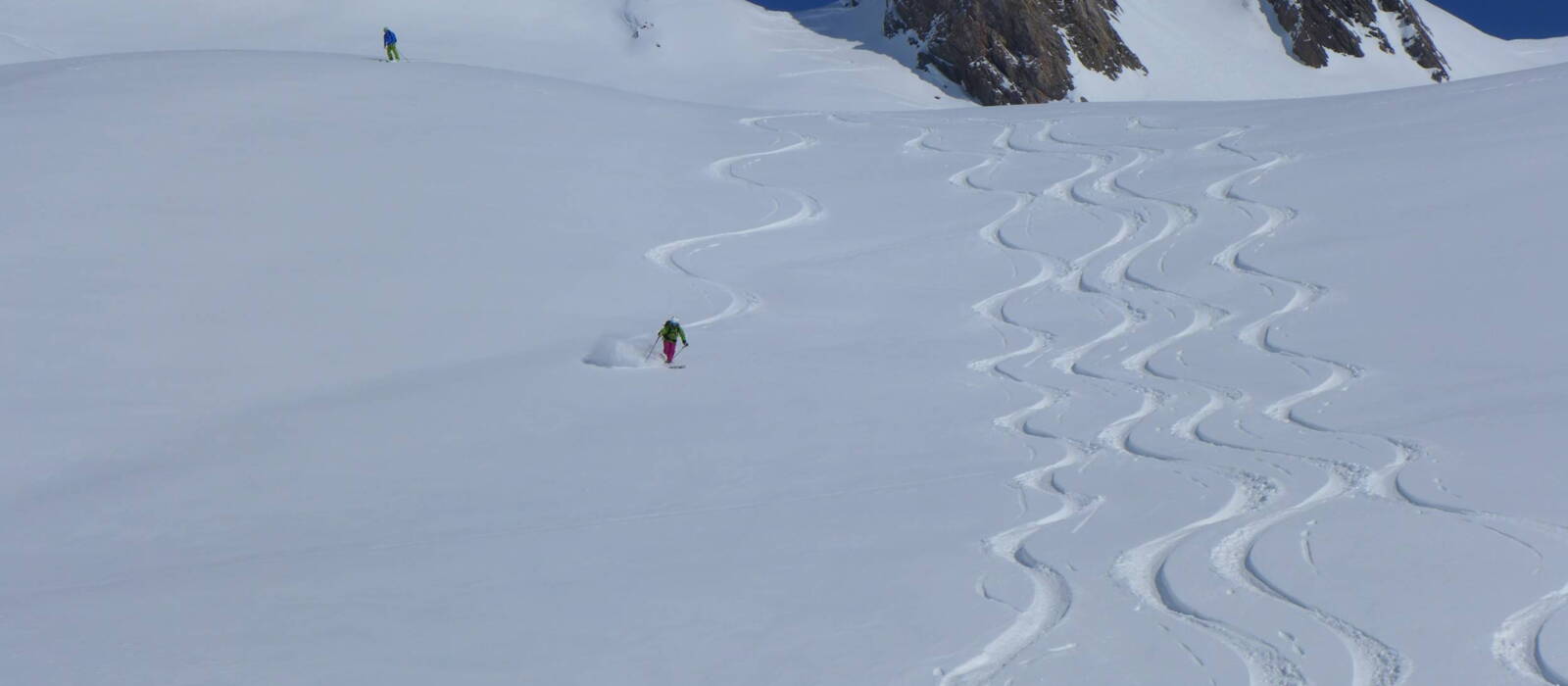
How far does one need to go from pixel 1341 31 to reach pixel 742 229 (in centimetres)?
4948

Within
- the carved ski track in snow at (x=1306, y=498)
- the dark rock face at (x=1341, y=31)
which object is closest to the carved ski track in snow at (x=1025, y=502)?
the carved ski track in snow at (x=1306, y=498)

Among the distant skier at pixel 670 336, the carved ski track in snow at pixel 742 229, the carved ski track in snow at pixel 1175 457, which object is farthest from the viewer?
the carved ski track in snow at pixel 742 229

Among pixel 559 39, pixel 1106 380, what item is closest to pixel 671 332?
→ pixel 1106 380

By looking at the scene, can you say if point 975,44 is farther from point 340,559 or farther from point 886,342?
point 340,559

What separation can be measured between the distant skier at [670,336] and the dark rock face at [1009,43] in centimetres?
3935

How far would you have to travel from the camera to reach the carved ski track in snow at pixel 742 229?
38.4 ft

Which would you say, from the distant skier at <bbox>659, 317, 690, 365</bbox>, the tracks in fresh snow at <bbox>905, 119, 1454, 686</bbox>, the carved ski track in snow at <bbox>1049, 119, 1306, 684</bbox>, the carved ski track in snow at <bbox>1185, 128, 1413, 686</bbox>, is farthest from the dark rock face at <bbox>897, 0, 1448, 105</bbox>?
the distant skier at <bbox>659, 317, 690, 365</bbox>

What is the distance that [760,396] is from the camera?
919cm

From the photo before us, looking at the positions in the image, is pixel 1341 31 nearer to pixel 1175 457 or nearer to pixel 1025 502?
pixel 1175 457

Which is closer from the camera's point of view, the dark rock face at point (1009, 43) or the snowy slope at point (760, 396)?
the snowy slope at point (760, 396)

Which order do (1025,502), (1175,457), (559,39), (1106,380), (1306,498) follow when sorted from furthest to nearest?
(559,39) < (1106,380) < (1175,457) < (1025,502) < (1306,498)

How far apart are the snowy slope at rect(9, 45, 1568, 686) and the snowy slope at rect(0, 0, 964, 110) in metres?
20.6

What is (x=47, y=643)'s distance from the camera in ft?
16.9

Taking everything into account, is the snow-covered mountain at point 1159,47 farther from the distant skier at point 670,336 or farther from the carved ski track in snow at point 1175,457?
the distant skier at point 670,336
